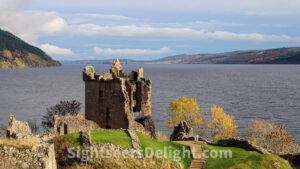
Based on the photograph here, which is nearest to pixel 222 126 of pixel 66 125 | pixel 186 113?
pixel 186 113

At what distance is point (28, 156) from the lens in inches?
740

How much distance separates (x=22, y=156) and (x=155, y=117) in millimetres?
85781

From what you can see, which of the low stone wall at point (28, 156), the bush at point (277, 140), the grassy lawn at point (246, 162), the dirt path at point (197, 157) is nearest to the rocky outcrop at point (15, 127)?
the low stone wall at point (28, 156)

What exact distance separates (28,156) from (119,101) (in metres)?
29.5

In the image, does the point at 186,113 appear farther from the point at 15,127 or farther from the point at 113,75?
the point at 15,127

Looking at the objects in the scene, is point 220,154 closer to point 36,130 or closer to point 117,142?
point 117,142

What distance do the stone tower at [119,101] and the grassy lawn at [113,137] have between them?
1749 centimetres

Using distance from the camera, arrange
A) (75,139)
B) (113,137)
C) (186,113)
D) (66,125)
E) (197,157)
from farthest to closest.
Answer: (186,113)
(66,125)
(197,157)
(113,137)
(75,139)

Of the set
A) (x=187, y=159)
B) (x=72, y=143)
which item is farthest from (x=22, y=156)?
(x=187, y=159)

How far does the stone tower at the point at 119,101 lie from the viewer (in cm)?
4800

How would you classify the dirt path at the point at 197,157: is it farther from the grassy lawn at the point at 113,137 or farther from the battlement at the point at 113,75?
the battlement at the point at 113,75

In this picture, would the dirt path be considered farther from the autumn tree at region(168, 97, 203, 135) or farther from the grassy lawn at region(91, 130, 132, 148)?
the autumn tree at region(168, 97, 203, 135)

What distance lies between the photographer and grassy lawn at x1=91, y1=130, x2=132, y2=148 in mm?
26906

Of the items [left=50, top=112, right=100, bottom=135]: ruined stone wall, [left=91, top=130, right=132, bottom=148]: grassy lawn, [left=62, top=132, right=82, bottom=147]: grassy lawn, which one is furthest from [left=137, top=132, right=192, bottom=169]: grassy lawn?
[left=50, top=112, right=100, bottom=135]: ruined stone wall
